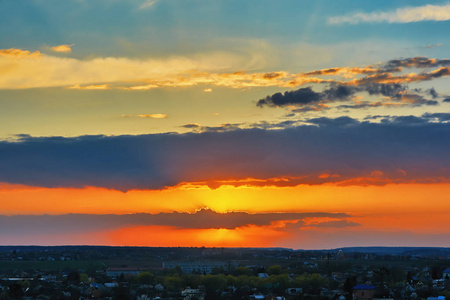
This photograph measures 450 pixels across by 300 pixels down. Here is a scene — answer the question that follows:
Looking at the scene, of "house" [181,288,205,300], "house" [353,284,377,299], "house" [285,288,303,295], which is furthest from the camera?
"house" [285,288,303,295]

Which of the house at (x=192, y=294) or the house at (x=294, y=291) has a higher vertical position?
the house at (x=294, y=291)

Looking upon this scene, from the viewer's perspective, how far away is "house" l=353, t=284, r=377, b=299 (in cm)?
12962

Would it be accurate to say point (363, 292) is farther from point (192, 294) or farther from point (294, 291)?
point (192, 294)

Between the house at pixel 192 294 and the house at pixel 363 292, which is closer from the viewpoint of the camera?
the house at pixel 363 292

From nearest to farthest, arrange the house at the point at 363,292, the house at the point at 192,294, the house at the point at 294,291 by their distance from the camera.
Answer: the house at the point at 363,292 → the house at the point at 192,294 → the house at the point at 294,291

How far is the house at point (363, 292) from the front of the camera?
130 meters

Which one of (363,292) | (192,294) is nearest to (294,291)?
(363,292)

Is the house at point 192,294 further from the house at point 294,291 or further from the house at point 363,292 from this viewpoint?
the house at point 363,292

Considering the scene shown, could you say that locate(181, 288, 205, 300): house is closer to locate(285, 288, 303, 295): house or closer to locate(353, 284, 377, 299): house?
locate(285, 288, 303, 295): house

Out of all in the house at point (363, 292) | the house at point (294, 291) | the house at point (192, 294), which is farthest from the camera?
the house at point (294, 291)

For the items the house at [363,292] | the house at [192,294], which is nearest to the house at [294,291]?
the house at [363,292]

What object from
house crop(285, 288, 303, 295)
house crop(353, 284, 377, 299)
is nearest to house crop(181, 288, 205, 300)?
house crop(285, 288, 303, 295)

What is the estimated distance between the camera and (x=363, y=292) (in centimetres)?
13238

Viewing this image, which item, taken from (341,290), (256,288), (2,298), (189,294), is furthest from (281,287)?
(2,298)
